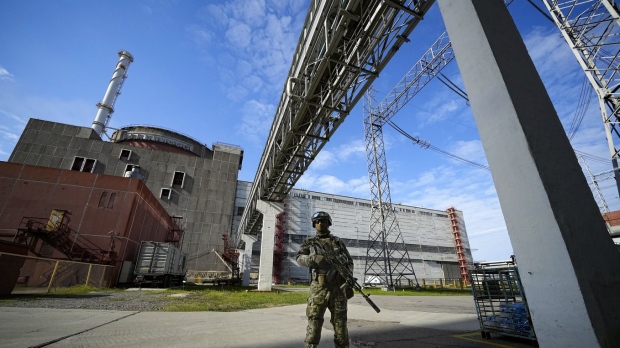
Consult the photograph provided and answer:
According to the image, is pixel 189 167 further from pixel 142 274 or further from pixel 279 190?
pixel 279 190

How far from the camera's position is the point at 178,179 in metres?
33.6

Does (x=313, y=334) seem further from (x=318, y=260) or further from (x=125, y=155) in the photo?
(x=125, y=155)

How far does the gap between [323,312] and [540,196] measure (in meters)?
2.58

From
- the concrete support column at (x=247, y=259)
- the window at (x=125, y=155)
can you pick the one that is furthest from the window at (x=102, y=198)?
the window at (x=125, y=155)

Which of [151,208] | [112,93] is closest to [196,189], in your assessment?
[151,208]

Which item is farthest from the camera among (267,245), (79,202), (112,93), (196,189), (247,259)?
(112,93)

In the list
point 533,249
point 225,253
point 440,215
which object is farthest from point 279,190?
point 440,215

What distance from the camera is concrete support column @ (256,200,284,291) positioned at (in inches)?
611

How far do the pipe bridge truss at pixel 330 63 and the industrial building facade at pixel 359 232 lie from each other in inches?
968

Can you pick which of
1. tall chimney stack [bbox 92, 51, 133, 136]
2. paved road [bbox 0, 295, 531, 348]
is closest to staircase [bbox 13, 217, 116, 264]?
paved road [bbox 0, 295, 531, 348]

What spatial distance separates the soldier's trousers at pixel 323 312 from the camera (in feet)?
9.95

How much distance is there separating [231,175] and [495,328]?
35.0 meters

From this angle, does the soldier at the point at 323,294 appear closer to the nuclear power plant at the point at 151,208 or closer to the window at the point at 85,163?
the nuclear power plant at the point at 151,208

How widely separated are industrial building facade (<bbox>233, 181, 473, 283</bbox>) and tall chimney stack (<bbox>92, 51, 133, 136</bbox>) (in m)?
23.1
